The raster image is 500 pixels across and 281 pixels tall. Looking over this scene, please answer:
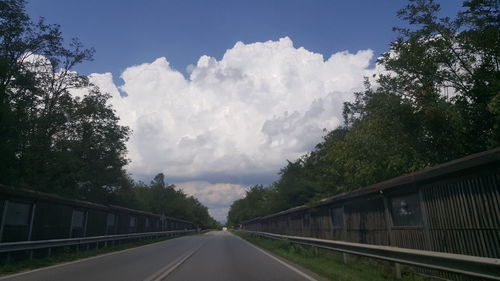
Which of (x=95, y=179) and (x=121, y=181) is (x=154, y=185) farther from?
(x=95, y=179)

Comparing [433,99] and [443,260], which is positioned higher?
[433,99]

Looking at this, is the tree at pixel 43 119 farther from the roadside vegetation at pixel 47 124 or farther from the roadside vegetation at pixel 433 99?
the roadside vegetation at pixel 433 99

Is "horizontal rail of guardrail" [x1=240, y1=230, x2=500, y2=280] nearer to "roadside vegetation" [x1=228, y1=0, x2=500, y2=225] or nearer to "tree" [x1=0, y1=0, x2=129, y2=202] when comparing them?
"roadside vegetation" [x1=228, y1=0, x2=500, y2=225]

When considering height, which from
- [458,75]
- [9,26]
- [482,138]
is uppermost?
[9,26]

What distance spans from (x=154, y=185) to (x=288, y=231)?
58.9 m

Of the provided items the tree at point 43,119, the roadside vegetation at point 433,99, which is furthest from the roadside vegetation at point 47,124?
the roadside vegetation at point 433,99

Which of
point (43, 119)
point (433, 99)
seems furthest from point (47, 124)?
point (433, 99)

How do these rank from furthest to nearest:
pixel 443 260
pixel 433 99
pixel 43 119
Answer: pixel 43 119, pixel 433 99, pixel 443 260

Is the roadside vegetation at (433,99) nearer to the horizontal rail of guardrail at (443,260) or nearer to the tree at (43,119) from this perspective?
the horizontal rail of guardrail at (443,260)

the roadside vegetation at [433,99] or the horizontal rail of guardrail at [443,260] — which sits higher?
the roadside vegetation at [433,99]

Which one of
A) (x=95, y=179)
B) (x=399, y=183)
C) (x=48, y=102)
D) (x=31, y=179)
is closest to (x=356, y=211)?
(x=399, y=183)

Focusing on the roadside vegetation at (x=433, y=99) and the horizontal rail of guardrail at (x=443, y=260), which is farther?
the roadside vegetation at (x=433, y=99)

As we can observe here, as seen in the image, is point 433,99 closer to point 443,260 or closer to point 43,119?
point 443,260

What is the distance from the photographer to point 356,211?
47.9 ft
